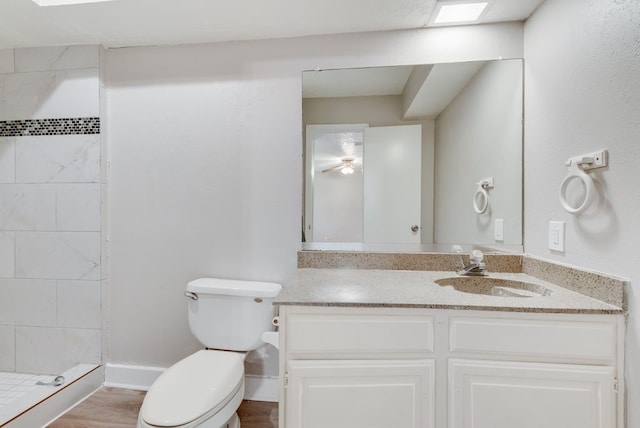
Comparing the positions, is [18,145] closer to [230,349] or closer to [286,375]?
[230,349]

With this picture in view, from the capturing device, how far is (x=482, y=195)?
161 centimetres

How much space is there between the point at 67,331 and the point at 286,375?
1.64 m

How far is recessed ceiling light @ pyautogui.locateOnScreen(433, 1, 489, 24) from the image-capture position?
4.69ft

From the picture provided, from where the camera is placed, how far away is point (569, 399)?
0.99m

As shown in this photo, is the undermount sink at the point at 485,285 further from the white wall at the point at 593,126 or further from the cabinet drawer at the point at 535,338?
the cabinet drawer at the point at 535,338

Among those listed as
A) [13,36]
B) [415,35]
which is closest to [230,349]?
[415,35]

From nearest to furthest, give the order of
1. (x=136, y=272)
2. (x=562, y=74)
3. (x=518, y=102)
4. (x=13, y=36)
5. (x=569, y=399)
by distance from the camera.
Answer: (x=569, y=399) < (x=562, y=74) < (x=518, y=102) < (x=13, y=36) < (x=136, y=272)

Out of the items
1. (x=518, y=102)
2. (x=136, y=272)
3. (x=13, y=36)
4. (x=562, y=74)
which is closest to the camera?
(x=562, y=74)

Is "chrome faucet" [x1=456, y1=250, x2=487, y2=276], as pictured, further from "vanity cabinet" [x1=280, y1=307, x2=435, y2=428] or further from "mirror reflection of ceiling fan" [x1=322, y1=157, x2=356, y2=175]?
"mirror reflection of ceiling fan" [x1=322, y1=157, x2=356, y2=175]

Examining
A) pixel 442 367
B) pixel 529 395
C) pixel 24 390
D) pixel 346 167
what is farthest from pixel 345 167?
pixel 24 390

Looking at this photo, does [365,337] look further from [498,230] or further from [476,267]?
[498,230]

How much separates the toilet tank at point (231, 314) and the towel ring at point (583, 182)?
4.29ft

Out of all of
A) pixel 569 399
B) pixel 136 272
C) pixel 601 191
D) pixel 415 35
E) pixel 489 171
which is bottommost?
pixel 569 399

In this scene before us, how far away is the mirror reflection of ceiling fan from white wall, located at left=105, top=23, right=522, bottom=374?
20cm
